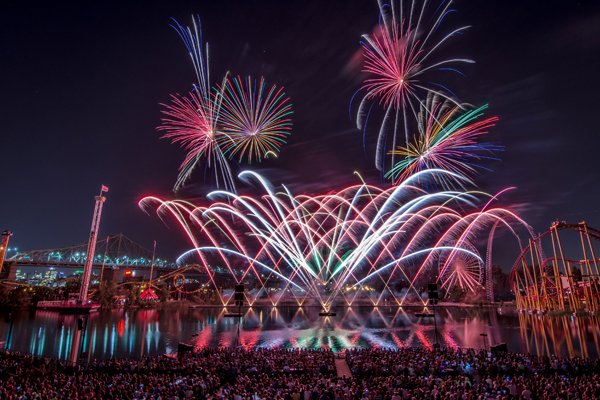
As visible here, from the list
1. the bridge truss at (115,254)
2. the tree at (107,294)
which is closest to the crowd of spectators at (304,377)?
the tree at (107,294)

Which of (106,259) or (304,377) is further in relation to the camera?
(106,259)

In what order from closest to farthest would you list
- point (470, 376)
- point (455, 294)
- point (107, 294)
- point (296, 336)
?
point (470, 376), point (296, 336), point (107, 294), point (455, 294)

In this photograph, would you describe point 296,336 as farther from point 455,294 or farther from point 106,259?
point 106,259

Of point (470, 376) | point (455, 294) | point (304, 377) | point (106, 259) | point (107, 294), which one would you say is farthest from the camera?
point (106, 259)

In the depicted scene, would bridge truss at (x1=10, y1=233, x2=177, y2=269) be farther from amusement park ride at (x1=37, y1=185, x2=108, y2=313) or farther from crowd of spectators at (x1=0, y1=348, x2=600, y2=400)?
crowd of spectators at (x1=0, y1=348, x2=600, y2=400)

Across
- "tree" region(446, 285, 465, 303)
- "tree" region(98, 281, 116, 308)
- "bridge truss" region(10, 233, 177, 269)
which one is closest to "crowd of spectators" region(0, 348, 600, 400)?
"tree" region(98, 281, 116, 308)

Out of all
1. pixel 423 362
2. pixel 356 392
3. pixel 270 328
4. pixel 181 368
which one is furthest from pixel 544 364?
pixel 270 328

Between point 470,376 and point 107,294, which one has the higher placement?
point 107,294

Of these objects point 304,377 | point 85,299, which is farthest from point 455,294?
point 85,299
